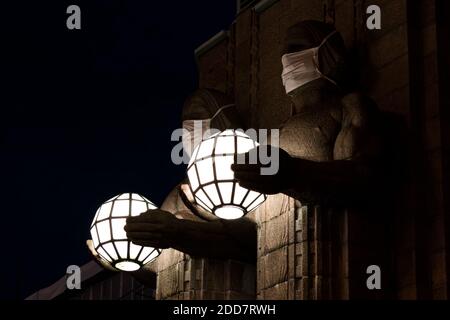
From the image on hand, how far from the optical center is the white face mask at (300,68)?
1346 centimetres

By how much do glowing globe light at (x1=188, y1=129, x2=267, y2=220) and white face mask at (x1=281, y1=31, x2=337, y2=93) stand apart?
4.16ft

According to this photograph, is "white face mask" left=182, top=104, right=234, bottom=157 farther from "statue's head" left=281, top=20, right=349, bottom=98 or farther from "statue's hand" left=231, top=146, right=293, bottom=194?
"statue's hand" left=231, top=146, right=293, bottom=194

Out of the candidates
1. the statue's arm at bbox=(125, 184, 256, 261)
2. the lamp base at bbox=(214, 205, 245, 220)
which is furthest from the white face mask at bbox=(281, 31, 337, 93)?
the lamp base at bbox=(214, 205, 245, 220)

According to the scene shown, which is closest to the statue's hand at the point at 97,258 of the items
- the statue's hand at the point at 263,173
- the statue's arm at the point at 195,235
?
the statue's arm at the point at 195,235

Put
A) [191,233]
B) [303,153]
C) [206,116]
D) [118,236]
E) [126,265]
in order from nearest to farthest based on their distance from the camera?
1. [303,153]
2. [191,233]
3. [118,236]
4. [126,265]
5. [206,116]

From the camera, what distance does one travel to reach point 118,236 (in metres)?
14.2

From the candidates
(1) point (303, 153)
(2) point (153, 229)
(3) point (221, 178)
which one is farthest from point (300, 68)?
(2) point (153, 229)

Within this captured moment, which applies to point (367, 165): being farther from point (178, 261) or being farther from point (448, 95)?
point (178, 261)

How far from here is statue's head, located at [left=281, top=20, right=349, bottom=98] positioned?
13367mm

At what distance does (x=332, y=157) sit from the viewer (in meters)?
12.7

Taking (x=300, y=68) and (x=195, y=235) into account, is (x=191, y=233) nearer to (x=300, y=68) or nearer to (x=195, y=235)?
(x=195, y=235)

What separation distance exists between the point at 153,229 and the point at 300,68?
7.87ft

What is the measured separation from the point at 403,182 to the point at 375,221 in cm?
49
